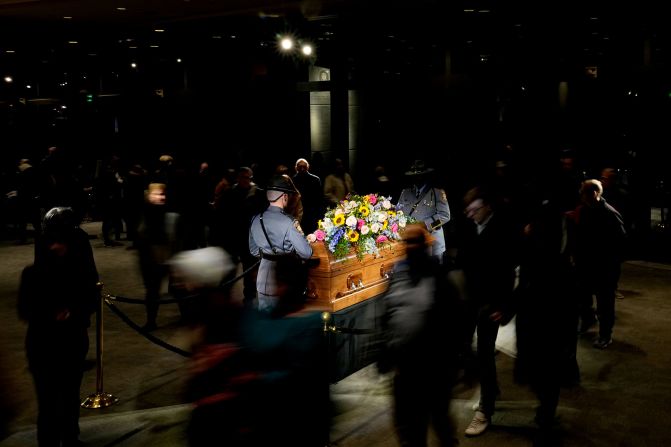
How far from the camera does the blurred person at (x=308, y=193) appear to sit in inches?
491

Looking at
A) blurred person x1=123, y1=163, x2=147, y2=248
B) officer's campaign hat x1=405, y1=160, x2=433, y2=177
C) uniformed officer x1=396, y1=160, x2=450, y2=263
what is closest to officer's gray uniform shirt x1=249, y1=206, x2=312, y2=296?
uniformed officer x1=396, y1=160, x2=450, y2=263

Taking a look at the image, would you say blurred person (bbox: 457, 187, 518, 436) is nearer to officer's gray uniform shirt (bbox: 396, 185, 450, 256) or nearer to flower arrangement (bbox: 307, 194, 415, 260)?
flower arrangement (bbox: 307, 194, 415, 260)

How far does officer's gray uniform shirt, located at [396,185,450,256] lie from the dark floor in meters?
1.77

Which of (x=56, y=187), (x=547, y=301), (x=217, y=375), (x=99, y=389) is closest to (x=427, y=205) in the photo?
(x=547, y=301)

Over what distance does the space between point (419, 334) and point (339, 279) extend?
2.08 m

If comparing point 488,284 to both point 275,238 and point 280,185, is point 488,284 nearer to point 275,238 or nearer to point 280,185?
point 275,238

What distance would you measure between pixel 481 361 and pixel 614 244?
9.83ft

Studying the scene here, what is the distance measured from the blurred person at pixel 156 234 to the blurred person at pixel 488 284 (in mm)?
3900

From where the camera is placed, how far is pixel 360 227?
6848mm

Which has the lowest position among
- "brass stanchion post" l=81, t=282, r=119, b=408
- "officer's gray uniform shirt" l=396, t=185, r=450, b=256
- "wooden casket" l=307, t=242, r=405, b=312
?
"brass stanchion post" l=81, t=282, r=119, b=408

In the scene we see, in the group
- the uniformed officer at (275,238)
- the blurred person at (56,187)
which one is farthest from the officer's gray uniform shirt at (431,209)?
the blurred person at (56,187)

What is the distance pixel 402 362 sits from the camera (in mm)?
4660

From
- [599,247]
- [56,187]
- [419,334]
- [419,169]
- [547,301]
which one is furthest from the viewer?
[56,187]

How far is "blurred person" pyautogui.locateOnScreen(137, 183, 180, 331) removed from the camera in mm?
8266
